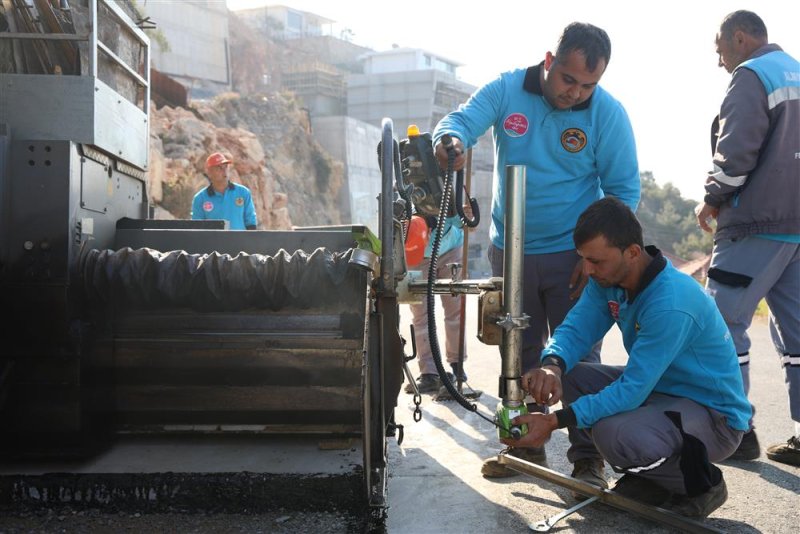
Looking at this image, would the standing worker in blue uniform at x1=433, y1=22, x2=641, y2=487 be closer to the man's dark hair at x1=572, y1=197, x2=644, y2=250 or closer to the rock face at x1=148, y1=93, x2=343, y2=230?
the man's dark hair at x1=572, y1=197, x2=644, y2=250

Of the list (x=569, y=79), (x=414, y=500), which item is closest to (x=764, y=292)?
(x=569, y=79)

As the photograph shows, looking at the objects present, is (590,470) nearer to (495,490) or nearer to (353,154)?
(495,490)

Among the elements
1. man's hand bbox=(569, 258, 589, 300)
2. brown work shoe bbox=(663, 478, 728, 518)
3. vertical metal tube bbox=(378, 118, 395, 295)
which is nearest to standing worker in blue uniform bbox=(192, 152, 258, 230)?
man's hand bbox=(569, 258, 589, 300)

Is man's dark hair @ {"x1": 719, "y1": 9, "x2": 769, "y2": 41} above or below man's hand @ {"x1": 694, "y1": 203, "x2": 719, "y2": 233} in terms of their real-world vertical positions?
above

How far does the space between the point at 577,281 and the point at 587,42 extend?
108 centimetres

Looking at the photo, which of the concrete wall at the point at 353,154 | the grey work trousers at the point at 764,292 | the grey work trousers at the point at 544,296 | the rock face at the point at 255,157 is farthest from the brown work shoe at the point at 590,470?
the concrete wall at the point at 353,154

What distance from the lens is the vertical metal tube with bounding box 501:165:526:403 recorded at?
3016 mm

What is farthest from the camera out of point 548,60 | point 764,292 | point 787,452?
point 764,292

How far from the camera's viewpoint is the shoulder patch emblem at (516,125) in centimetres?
380

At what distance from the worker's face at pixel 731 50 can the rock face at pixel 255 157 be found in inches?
580

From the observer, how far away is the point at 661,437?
2.87m

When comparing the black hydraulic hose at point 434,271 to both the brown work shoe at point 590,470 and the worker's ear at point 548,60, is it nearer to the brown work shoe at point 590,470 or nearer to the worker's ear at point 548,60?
the brown work shoe at point 590,470

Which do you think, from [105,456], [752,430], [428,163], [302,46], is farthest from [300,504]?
[302,46]

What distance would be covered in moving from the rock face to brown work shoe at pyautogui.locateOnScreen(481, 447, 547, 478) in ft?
49.8
